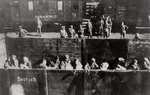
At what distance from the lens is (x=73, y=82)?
11672mm

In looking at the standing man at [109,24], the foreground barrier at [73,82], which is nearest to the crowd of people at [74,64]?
the foreground barrier at [73,82]

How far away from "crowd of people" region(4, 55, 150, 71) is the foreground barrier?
0.27m

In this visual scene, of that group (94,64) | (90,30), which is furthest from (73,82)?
(90,30)

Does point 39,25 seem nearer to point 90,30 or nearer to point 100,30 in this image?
point 90,30

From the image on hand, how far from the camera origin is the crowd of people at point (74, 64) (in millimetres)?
11352

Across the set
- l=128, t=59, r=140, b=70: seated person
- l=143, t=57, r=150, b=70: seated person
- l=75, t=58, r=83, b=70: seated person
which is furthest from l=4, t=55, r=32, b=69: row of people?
l=143, t=57, r=150, b=70: seated person

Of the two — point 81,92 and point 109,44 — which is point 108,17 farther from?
point 81,92

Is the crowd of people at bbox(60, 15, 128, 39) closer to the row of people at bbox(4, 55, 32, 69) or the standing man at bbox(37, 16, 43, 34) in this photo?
the standing man at bbox(37, 16, 43, 34)

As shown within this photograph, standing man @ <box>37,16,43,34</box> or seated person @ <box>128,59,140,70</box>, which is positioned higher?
standing man @ <box>37,16,43,34</box>

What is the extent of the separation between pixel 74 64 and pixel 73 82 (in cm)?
99

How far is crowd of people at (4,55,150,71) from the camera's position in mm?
11352

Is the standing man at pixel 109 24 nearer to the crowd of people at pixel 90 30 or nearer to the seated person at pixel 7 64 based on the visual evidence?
the crowd of people at pixel 90 30

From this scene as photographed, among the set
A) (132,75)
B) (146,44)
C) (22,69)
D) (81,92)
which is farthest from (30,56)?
(146,44)

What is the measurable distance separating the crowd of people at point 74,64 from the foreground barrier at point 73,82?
0.27 metres
